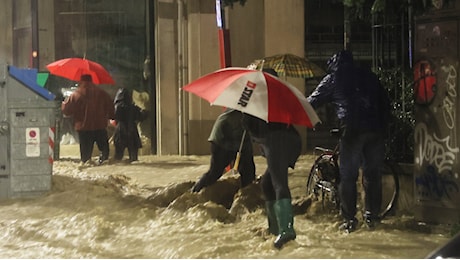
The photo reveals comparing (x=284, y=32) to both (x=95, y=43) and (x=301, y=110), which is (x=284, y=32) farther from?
(x=301, y=110)

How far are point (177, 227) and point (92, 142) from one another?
6.18m

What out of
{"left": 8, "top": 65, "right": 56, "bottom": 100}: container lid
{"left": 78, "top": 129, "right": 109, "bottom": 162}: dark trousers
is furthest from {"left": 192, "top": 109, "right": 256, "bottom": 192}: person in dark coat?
{"left": 78, "top": 129, "right": 109, "bottom": 162}: dark trousers

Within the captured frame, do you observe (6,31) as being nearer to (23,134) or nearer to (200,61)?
(200,61)

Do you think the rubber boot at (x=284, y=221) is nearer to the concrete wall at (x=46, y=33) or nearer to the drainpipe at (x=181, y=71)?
the drainpipe at (x=181, y=71)

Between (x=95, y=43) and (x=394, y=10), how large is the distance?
9459 millimetres

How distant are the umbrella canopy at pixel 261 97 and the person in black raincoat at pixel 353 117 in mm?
962

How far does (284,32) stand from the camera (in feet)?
46.6

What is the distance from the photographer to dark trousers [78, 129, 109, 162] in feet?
44.6

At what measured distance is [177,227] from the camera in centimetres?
794

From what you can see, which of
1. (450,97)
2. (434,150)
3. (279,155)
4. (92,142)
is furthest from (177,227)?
(92,142)

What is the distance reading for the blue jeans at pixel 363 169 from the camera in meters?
7.41

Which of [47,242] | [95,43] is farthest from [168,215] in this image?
[95,43]

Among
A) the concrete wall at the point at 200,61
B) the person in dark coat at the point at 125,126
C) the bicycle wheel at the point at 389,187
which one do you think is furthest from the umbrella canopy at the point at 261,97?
the concrete wall at the point at 200,61

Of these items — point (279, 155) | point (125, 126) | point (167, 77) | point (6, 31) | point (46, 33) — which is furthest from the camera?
point (6, 31)
